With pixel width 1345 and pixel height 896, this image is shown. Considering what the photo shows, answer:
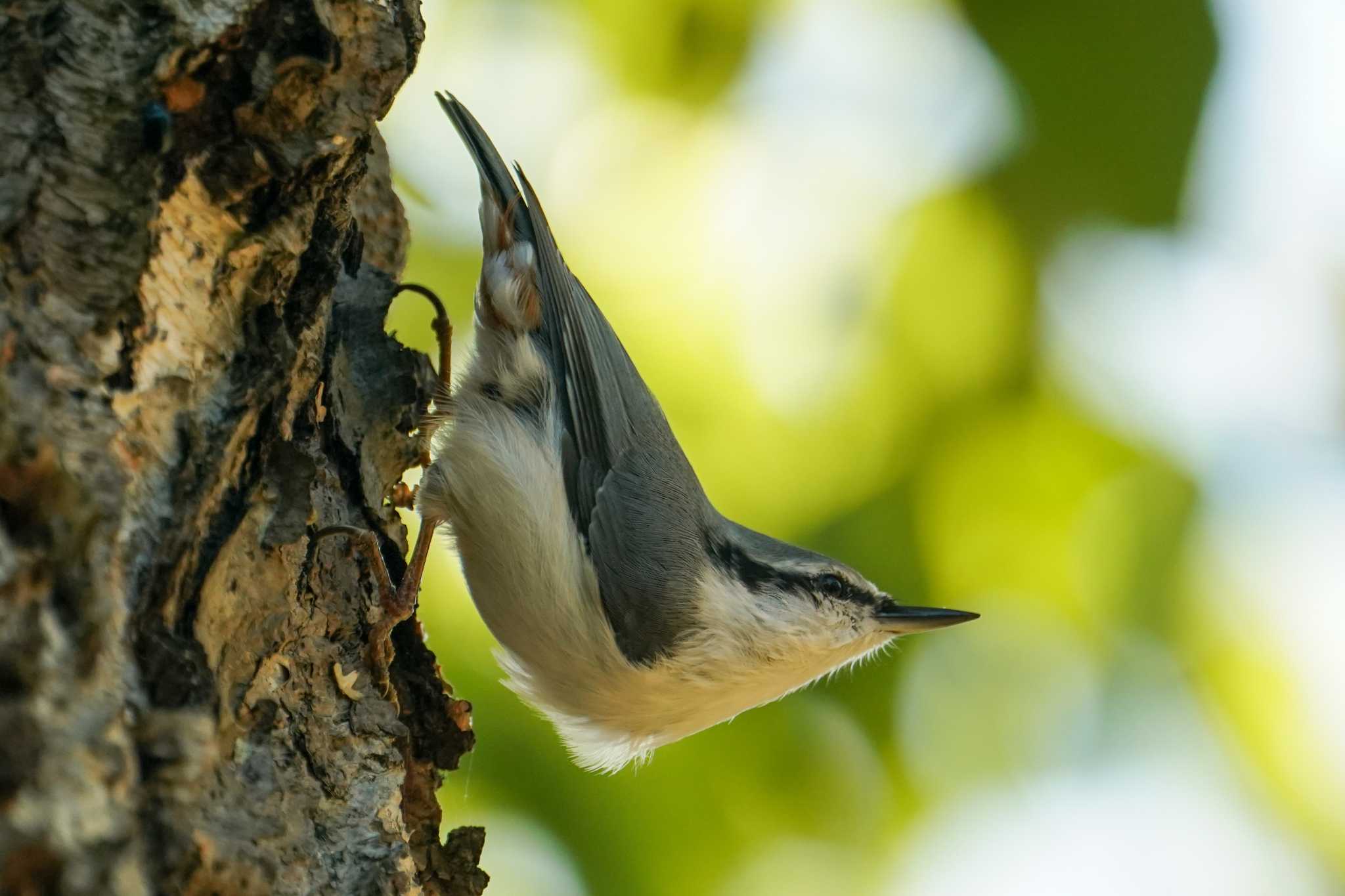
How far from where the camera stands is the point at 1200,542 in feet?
9.41

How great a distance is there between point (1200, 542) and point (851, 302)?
38.9 inches

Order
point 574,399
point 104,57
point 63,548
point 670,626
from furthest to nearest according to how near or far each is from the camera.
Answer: point 574,399
point 670,626
point 104,57
point 63,548

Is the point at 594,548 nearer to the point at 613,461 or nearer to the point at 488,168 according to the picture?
the point at 613,461

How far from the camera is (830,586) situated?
2.68m

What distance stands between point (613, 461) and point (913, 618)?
73 cm

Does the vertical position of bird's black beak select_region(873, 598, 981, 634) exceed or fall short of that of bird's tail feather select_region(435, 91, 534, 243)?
it falls short

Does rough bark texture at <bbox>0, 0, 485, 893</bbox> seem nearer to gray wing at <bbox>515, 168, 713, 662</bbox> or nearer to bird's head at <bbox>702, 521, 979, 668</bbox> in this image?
gray wing at <bbox>515, 168, 713, 662</bbox>

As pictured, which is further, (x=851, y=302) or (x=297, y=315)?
(x=851, y=302)

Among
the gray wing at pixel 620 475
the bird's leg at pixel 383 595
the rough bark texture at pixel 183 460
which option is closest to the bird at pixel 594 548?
the gray wing at pixel 620 475

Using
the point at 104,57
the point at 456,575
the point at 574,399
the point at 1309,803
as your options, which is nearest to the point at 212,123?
the point at 104,57

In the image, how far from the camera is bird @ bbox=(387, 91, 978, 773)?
2.42 metres

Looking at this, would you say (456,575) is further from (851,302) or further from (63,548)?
(63,548)

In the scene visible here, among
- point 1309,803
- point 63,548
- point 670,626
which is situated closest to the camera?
point 63,548

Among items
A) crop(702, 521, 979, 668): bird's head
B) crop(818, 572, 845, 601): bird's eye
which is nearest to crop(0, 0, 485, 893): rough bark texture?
crop(702, 521, 979, 668): bird's head
